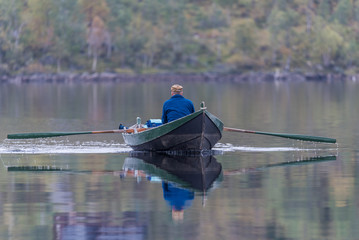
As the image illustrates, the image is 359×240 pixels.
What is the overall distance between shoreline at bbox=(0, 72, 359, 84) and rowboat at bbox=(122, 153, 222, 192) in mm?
138207

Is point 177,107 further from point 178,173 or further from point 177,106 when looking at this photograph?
point 178,173

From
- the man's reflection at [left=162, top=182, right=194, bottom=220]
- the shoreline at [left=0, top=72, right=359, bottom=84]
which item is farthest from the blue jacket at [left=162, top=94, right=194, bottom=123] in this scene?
the shoreline at [left=0, top=72, right=359, bottom=84]

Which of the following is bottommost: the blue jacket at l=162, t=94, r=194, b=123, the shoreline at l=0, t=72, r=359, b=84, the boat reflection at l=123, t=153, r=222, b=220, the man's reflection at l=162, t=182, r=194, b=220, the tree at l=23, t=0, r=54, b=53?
the man's reflection at l=162, t=182, r=194, b=220

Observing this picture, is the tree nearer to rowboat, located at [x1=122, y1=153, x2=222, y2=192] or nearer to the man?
the man

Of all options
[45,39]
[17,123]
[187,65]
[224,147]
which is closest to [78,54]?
[45,39]

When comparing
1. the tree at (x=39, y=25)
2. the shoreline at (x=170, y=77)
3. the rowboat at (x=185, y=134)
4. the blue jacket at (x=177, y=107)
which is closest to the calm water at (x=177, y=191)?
the rowboat at (x=185, y=134)

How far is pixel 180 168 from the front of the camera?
25.4 metres

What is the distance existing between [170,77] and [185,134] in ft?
506

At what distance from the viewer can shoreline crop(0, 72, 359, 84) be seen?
171 metres

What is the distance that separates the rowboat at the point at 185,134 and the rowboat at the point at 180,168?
378 millimetres

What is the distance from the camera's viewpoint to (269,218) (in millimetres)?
17250

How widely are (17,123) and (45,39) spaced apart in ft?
500

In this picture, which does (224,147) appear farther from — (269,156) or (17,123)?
(17,123)

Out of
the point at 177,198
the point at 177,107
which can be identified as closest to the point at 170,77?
the point at 177,107
